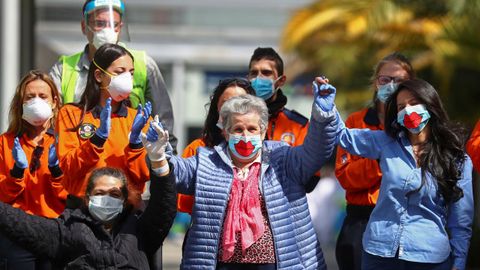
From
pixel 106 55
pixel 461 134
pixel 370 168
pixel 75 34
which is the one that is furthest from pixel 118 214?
pixel 75 34

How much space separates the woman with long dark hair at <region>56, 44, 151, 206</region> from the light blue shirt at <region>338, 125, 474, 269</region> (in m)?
1.29

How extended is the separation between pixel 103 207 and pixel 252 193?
875 mm

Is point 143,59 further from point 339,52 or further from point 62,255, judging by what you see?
point 339,52

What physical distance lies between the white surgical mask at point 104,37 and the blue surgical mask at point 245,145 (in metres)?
1.38

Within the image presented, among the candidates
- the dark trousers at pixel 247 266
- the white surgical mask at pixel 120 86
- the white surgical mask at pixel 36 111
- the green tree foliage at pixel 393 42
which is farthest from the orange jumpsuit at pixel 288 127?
the green tree foliage at pixel 393 42

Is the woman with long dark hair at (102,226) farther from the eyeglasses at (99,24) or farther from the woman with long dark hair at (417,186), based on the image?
the eyeglasses at (99,24)

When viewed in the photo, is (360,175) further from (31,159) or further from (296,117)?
(31,159)

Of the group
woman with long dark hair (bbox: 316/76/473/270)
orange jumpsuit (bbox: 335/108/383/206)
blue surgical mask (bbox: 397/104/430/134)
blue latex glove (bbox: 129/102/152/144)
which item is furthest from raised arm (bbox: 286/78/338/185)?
blue latex glove (bbox: 129/102/152/144)

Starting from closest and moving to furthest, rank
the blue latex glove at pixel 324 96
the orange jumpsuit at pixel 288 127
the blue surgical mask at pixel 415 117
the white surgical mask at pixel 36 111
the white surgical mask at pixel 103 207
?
1. the white surgical mask at pixel 103 207
2. the blue latex glove at pixel 324 96
3. the blue surgical mask at pixel 415 117
4. the white surgical mask at pixel 36 111
5. the orange jumpsuit at pixel 288 127

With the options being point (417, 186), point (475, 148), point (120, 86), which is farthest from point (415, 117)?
point (120, 86)

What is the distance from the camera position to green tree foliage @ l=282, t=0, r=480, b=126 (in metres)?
15.3

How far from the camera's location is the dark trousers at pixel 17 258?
21.1ft

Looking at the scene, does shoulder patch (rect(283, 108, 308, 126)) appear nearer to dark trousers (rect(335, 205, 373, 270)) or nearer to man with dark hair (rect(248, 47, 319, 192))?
man with dark hair (rect(248, 47, 319, 192))

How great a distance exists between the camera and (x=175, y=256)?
64.0ft
